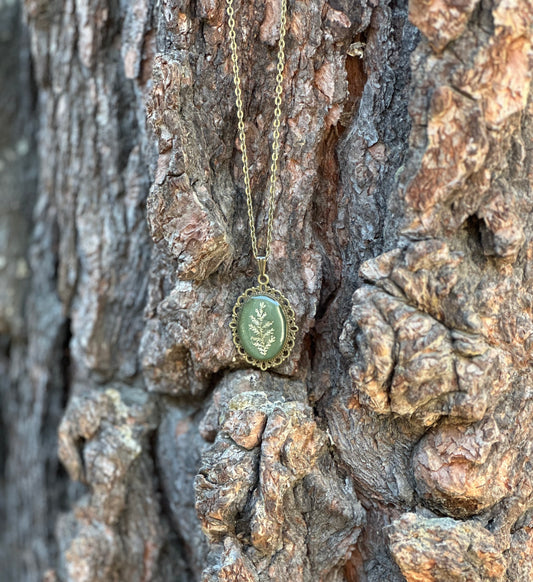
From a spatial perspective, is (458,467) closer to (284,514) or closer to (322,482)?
(322,482)

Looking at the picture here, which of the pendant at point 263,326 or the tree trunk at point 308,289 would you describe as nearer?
the tree trunk at point 308,289

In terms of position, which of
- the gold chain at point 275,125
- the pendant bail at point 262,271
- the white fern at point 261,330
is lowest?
the white fern at point 261,330

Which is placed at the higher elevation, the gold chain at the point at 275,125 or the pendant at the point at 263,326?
the gold chain at the point at 275,125

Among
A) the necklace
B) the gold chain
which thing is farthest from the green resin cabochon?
the gold chain

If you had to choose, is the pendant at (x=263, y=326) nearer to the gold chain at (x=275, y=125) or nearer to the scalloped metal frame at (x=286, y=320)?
the scalloped metal frame at (x=286, y=320)

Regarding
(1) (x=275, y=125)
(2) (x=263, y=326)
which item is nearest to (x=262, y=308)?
(2) (x=263, y=326)

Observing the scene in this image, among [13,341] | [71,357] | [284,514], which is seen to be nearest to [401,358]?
[284,514]

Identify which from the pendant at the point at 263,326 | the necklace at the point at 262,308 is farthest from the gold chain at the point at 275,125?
the pendant at the point at 263,326
